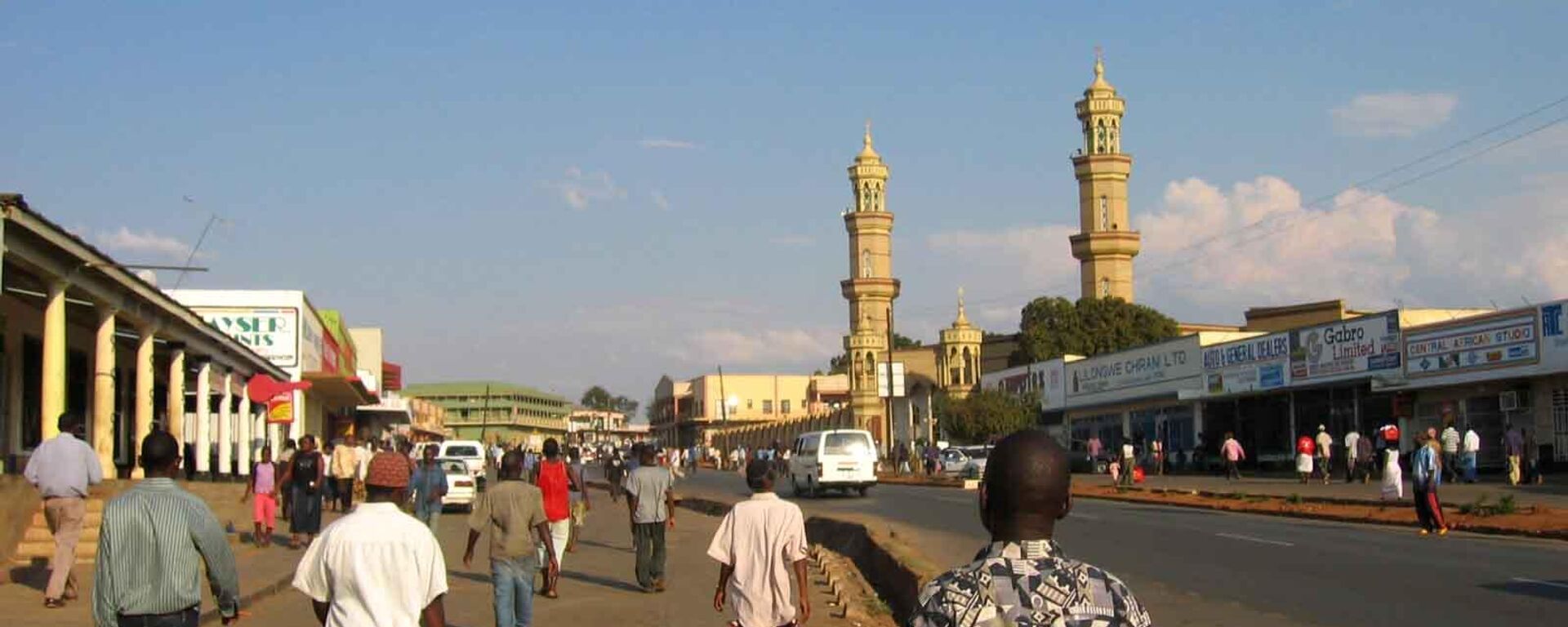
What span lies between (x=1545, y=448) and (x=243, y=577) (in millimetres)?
31857

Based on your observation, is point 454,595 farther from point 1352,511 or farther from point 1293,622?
point 1352,511

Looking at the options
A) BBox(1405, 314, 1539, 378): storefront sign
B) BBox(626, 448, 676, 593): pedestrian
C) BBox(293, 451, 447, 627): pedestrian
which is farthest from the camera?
BBox(1405, 314, 1539, 378): storefront sign

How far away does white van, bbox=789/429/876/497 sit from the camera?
4038 cm

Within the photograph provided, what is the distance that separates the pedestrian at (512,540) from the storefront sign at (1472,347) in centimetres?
3217

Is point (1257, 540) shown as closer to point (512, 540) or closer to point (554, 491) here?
point (554, 491)

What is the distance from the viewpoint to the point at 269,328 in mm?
42188

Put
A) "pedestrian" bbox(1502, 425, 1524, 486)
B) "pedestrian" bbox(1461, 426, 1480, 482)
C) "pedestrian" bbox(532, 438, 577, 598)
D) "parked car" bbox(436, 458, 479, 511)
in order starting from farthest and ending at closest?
"pedestrian" bbox(1461, 426, 1480, 482)
"pedestrian" bbox(1502, 425, 1524, 486)
"parked car" bbox(436, 458, 479, 511)
"pedestrian" bbox(532, 438, 577, 598)

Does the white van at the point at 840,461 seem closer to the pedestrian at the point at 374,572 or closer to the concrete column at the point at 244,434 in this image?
the concrete column at the point at 244,434

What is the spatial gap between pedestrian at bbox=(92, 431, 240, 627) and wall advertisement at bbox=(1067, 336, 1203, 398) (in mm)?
52940

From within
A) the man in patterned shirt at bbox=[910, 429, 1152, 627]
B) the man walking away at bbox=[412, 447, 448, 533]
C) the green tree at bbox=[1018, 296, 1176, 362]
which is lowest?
the man walking away at bbox=[412, 447, 448, 533]

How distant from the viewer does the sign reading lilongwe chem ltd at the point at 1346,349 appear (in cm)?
4606

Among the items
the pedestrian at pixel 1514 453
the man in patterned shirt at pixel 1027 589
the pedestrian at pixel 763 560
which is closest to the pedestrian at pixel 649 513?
the pedestrian at pixel 763 560

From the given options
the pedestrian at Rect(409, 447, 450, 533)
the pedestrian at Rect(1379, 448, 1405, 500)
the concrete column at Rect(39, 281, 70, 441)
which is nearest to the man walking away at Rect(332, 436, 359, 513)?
the pedestrian at Rect(409, 447, 450, 533)

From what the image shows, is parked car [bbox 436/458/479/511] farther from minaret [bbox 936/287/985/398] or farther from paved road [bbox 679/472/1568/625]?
minaret [bbox 936/287/985/398]
